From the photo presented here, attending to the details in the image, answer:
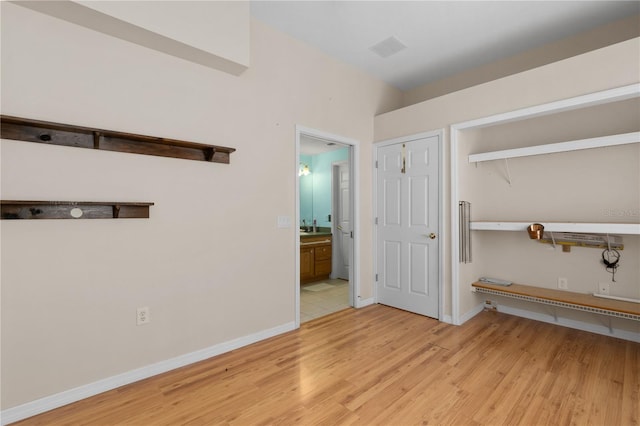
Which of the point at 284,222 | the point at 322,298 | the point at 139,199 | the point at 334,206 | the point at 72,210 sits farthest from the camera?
the point at 334,206

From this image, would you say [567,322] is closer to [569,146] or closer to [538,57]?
[569,146]

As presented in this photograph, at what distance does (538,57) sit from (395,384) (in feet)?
12.7

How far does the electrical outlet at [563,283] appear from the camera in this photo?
10.4 feet

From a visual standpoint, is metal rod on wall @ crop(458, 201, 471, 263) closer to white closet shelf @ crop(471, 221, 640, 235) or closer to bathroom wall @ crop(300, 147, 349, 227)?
white closet shelf @ crop(471, 221, 640, 235)

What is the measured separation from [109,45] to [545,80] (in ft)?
11.9

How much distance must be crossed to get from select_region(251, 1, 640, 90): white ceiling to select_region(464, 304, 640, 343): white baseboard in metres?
3.06

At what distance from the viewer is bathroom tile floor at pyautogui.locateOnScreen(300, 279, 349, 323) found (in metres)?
3.71

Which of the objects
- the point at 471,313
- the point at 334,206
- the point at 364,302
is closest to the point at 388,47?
the point at 334,206

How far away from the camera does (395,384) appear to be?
7.09 feet

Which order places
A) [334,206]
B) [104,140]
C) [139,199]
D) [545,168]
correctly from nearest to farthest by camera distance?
[104,140] < [139,199] < [545,168] < [334,206]

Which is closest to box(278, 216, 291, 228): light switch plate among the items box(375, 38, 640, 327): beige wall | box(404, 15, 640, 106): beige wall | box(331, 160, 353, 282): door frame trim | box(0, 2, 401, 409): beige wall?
box(0, 2, 401, 409): beige wall

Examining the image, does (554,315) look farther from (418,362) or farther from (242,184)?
(242,184)

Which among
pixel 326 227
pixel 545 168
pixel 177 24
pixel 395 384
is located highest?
pixel 177 24

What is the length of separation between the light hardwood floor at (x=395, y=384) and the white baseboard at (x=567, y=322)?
0.35 feet
